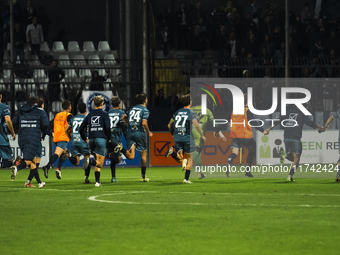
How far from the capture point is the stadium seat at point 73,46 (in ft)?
89.5

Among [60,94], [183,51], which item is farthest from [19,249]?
[183,51]

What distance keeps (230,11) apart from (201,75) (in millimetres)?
2939

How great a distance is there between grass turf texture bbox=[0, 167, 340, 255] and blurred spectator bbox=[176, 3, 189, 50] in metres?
10.6

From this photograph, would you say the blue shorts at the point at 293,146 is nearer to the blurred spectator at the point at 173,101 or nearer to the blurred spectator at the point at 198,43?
the blurred spectator at the point at 173,101

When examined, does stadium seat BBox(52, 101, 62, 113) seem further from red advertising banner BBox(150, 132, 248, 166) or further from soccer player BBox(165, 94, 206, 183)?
soccer player BBox(165, 94, 206, 183)

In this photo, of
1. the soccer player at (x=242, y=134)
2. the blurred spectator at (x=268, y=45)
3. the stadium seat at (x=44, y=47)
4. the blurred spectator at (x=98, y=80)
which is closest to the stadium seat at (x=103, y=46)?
the stadium seat at (x=44, y=47)

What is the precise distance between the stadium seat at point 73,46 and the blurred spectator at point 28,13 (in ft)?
6.55

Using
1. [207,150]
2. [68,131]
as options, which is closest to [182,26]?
[207,150]

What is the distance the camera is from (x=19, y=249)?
6918mm

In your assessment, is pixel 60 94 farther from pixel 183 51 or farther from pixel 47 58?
pixel 183 51

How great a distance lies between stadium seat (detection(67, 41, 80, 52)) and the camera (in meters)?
27.3

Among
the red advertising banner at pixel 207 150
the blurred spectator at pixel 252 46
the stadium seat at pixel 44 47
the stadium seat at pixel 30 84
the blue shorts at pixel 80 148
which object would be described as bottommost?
the red advertising banner at pixel 207 150

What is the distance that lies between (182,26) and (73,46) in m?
5.21

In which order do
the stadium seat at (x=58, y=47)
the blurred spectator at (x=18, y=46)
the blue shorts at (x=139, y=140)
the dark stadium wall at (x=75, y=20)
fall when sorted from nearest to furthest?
the blue shorts at (x=139, y=140), the blurred spectator at (x=18, y=46), the stadium seat at (x=58, y=47), the dark stadium wall at (x=75, y=20)
